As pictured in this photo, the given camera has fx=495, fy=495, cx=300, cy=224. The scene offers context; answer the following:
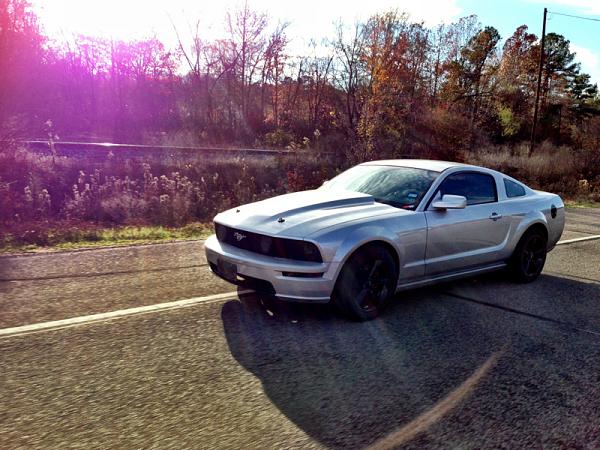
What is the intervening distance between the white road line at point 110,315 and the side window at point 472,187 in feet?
8.12

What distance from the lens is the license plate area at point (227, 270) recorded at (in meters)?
4.40

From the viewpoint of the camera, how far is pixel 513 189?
6.25 m

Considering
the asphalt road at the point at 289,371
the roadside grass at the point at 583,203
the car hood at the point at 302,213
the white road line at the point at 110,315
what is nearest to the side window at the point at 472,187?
the car hood at the point at 302,213

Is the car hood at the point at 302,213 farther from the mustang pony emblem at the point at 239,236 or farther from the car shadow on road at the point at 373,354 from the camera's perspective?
the car shadow on road at the point at 373,354

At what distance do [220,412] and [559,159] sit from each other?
3097cm

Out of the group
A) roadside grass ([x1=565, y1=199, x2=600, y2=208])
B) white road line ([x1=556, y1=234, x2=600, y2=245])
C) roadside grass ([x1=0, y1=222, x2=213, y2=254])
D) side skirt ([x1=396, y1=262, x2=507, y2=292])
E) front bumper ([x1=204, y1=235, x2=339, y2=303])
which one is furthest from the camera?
roadside grass ([x1=565, y1=199, x2=600, y2=208])

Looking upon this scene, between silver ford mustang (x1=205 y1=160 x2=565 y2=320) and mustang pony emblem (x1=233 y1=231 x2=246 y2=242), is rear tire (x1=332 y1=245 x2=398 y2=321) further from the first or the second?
mustang pony emblem (x1=233 y1=231 x2=246 y2=242)

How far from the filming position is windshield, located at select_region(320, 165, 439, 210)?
16.9 ft

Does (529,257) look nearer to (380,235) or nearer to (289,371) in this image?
(380,235)

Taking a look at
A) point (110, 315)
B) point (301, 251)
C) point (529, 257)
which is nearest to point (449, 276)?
point (529, 257)

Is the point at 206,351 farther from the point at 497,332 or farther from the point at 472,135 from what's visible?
the point at 472,135

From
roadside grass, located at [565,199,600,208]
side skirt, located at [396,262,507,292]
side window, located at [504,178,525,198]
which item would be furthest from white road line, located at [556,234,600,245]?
roadside grass, located at [565,199,600,208]

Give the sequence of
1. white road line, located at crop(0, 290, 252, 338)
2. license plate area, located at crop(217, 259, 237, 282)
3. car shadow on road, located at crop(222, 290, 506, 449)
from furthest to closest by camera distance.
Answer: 1. license plate area, located at crop(217, 259, 237, 282)
2. white road line, located at crop(0, 290, 252, 338)
3. car shadow on road, located at crop(222, 290, 506, 449)

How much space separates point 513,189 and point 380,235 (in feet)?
8.96
